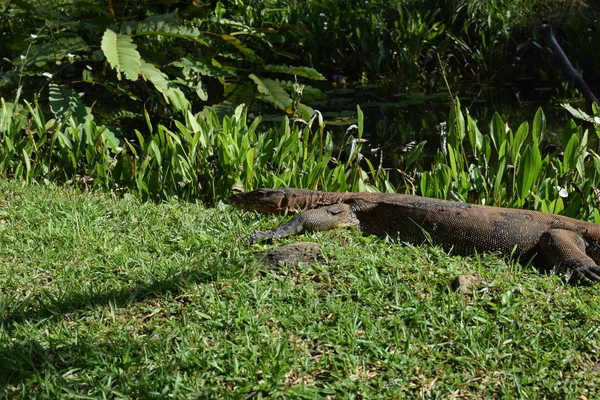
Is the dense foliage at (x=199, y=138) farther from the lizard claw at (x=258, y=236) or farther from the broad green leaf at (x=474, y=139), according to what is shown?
the lizard claw at (x=258, y=236)

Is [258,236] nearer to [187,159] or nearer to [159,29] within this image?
[187,159]

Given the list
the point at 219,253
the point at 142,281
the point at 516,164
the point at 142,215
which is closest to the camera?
the point at 142,281

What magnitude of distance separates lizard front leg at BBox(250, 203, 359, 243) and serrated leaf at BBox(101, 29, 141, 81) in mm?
2765

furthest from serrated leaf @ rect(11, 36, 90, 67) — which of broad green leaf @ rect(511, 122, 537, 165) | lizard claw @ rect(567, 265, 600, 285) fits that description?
lizard claw @ rect(567, 265, 600, 285)

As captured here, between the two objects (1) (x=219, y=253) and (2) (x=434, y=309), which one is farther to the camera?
(1) (x=219, y=253)

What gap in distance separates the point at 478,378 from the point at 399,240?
1554 millimetres

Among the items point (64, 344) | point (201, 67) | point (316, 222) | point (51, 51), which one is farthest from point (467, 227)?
point (51, 51)

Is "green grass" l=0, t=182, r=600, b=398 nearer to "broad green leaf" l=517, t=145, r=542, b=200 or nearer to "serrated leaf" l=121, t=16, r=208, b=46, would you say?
"broad green leaf" l=517, t=145, r=542, b=200

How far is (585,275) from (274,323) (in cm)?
176

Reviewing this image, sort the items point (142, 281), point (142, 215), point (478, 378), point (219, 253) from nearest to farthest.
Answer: point (478, 378)
point (142, 281)
point (219, 253)
point (142, 215)

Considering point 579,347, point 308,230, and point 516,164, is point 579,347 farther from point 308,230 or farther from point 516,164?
point 516,164

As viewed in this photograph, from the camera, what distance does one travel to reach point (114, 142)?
6.93 metres

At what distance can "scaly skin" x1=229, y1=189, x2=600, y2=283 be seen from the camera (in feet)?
14.6

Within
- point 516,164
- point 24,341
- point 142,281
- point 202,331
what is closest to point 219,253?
point 142,281
